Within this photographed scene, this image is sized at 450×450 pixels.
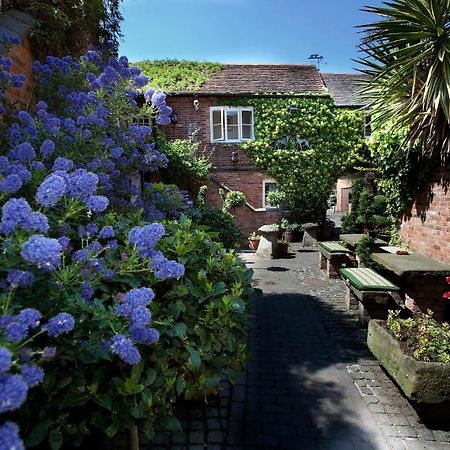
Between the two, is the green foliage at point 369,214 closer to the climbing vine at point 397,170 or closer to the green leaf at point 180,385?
the climbing vine at point 397,170

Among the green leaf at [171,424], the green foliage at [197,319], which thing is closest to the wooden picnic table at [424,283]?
the green foliage at [197,319]

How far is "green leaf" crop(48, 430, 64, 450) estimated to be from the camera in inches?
66.2

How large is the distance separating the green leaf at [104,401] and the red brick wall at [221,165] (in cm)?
1353

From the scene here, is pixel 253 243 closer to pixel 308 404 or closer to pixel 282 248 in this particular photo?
pixel 282 248

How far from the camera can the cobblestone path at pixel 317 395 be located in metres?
2.94

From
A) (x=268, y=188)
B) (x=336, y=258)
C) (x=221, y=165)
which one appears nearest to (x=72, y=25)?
(x=336, y=258)

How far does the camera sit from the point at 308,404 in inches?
137

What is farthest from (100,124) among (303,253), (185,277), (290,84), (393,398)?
(290,84)

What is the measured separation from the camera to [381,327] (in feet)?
12.4

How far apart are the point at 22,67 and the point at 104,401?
4.33 meters

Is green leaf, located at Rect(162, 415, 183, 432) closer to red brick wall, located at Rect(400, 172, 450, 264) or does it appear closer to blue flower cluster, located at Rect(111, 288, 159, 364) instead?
blue flower cluster, located at Rect(111, 288, 159, 364)

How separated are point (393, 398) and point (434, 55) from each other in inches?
200

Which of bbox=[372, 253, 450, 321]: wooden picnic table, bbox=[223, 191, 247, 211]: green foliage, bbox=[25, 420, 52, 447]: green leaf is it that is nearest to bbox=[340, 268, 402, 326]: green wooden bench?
bbox=[372, 253, 450, 321]: wooden picnic table

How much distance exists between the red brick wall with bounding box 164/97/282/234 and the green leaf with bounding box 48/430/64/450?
13.6m
